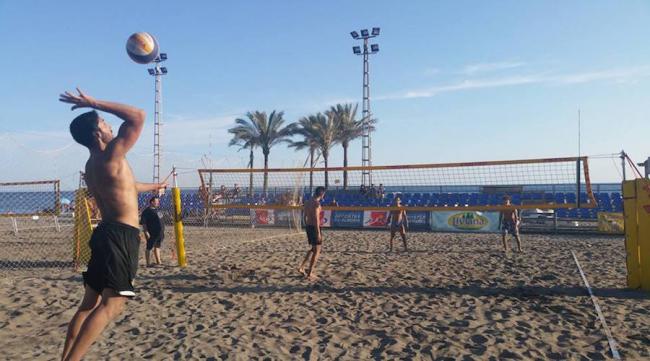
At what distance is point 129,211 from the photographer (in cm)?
284

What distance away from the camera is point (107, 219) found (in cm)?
281

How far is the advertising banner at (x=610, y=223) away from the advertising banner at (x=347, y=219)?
840 centimetres

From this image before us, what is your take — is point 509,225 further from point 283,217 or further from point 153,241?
point 283,217

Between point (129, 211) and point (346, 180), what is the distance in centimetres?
2473

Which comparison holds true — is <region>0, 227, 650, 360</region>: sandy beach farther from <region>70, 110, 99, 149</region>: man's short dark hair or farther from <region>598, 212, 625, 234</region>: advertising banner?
<region>598, 212, 625, 234</region>: advertising banner

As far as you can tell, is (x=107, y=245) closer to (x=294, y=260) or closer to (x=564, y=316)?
(x=564, y=316)

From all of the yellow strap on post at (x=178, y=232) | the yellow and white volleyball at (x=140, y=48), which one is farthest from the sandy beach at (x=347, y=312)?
the yellow and white volleyball at (x=140, y=48)

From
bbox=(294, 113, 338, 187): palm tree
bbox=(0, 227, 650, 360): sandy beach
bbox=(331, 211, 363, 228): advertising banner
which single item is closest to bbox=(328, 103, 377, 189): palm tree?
bbox=(294, 113, 338, 187): palm tree

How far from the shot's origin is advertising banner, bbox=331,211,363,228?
19219 millimetres

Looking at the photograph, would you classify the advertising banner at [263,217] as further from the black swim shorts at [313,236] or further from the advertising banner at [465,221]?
the black swim shorts at [313,236]

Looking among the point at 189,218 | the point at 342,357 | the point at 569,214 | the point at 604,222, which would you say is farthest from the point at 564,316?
the point at 189,218

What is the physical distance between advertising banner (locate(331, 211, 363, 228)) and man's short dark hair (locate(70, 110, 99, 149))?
16541 mm

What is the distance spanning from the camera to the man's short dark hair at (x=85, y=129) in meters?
2.85

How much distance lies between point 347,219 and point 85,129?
16.9 metres
